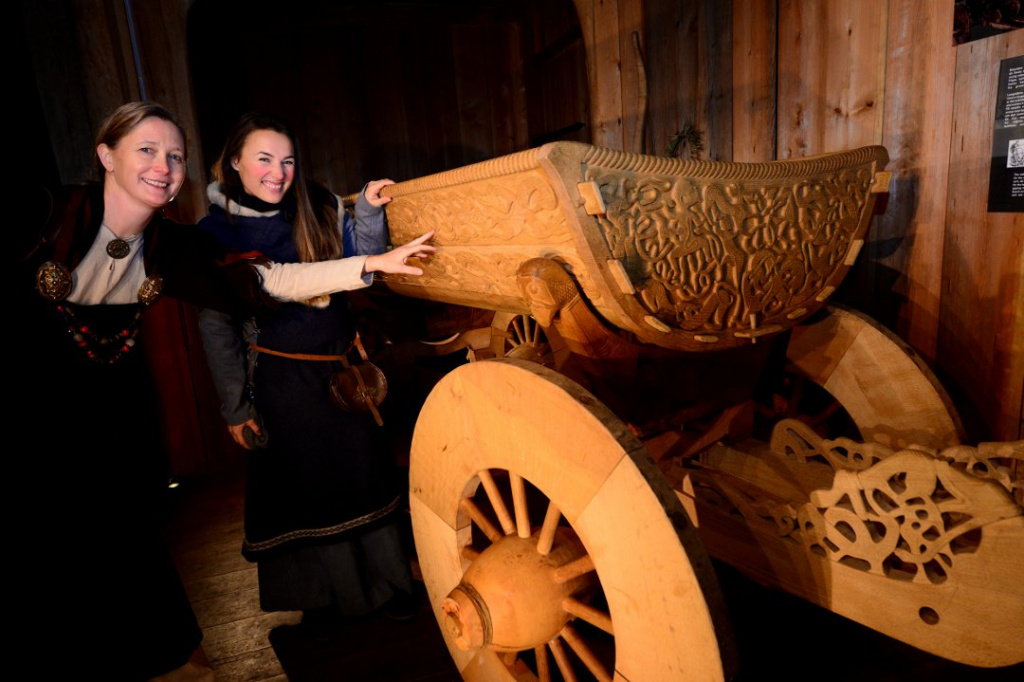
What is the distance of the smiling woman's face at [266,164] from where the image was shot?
1.86 metres

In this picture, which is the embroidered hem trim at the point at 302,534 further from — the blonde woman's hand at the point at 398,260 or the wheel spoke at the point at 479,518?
the blonde woman's hand at the point at 398,260

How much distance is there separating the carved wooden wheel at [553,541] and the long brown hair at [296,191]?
82 centimetres

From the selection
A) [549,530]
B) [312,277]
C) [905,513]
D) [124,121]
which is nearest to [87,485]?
[312,277]

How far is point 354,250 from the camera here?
2.21 metres

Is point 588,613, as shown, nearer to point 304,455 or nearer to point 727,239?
point 727,239

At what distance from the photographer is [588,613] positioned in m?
1.26

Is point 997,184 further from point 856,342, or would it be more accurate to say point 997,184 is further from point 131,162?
point 131,162

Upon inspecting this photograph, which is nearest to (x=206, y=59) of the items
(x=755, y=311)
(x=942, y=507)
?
(x=755, y=311)

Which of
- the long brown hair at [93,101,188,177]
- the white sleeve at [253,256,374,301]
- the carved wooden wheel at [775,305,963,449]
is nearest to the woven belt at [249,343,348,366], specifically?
the white sleeve at [253,256,374,301]

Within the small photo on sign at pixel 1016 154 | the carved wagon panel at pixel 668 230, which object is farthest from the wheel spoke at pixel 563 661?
the small photo on sign at pixel 1016 154

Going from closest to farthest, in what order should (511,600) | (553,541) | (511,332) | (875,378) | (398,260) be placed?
(511,600) < (553,541) < (398,260) < (875,378) < (511,332)

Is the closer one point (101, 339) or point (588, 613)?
point (588, 613)

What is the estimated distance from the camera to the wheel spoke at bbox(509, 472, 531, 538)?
1.31 meters

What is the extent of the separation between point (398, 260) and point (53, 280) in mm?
825
